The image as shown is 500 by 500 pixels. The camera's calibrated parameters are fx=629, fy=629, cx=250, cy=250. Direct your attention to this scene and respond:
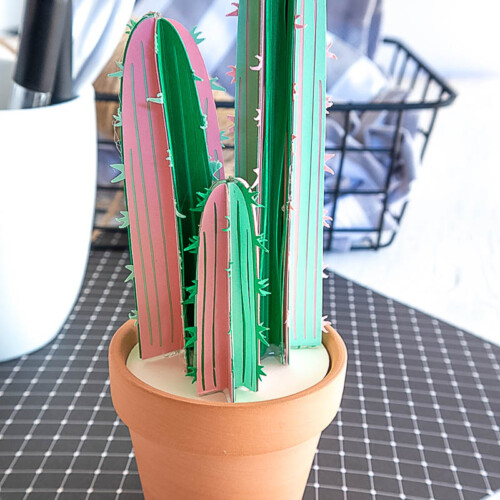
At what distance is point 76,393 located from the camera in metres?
0.38

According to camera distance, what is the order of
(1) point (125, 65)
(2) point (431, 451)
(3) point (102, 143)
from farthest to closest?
1. (3) point (102, 143)
2. (2) point (431, 451)
3. (1) point (125, 65)

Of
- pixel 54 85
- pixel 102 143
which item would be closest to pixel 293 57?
pixel 54 85

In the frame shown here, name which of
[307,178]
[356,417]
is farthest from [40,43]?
[356,417]

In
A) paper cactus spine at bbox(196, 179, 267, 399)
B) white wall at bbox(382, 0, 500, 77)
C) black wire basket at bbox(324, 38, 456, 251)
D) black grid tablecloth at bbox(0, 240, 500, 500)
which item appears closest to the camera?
paper cactus spine at bbox(196, 179, 267, 399)

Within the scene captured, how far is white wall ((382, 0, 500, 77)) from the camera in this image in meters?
0.86

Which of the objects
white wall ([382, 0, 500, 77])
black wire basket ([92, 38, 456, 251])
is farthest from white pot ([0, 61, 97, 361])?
white wall ([382, 0, 500, 77])

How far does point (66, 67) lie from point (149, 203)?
0.60 feet

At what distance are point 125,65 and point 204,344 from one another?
0.31 ft

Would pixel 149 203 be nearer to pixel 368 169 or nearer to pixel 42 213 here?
pixel 42 213

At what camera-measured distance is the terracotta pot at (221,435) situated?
0.66ft

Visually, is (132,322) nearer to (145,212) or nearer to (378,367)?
(145,212)

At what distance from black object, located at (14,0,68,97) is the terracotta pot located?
0.15 m

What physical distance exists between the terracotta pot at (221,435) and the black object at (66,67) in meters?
0.17

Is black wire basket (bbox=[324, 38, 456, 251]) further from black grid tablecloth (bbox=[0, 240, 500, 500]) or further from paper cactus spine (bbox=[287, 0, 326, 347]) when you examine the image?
paper cactus spine (bbox=[287, 0, 326, 347])
